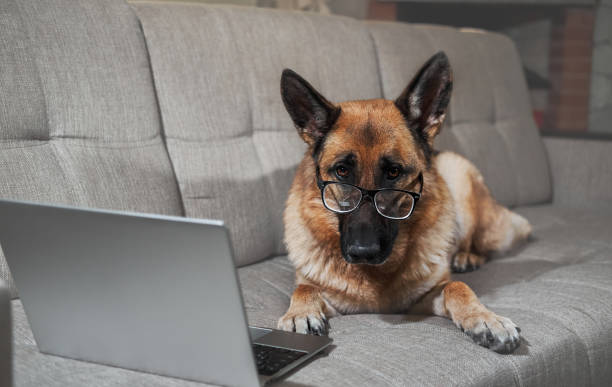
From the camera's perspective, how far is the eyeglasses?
134 cm

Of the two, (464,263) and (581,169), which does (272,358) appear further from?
(581,169)

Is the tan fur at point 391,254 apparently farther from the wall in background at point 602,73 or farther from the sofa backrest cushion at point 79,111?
the wall in background at point 602,73

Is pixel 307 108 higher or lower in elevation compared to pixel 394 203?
higher

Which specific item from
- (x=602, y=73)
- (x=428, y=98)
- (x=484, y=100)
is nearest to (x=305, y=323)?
(x=428, y=98)

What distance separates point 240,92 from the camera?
6.22ft

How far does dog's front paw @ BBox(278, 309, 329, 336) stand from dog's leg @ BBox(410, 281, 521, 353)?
31 cm

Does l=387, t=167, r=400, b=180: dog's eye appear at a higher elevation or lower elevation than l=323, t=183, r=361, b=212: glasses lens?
higher

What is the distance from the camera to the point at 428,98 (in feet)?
4.96

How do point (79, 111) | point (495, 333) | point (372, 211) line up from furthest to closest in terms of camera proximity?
point (79, 111), point (372, 211), point (495, 333)

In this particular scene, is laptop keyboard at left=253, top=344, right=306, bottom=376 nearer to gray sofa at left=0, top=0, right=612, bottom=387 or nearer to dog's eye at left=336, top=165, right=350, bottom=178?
gray sofa at left=0, top=0, right=612, bottom=387

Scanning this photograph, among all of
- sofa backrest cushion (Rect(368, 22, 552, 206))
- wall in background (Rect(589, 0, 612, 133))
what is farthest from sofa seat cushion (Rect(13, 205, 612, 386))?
wall in background (Rect(589, 0, 612, 133))

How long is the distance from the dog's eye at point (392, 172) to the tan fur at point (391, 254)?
0.03 m

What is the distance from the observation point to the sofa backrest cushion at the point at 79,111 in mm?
1401

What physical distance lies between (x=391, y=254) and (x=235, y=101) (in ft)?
2.50
